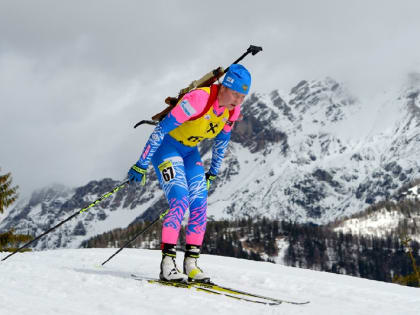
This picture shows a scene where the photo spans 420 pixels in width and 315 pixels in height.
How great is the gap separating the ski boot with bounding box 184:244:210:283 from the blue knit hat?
2.27 meters

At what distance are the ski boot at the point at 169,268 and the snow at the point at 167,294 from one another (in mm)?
434

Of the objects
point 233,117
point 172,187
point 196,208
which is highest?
point 233,117

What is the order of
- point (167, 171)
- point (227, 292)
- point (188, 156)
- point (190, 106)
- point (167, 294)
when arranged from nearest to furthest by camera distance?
point (167, 294) < point (227, 292) < point (190, 106) < point (167, 171) < point (188, 156)

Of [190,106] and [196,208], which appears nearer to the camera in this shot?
[190,106]

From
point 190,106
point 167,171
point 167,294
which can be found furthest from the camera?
point 167,171

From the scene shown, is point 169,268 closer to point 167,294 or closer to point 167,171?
point 167,294

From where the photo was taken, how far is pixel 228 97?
6.27 meters

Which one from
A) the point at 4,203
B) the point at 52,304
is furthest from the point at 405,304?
the point at 4,203

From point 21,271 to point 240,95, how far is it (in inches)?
142

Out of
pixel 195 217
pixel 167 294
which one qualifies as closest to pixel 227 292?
pixel 167 294

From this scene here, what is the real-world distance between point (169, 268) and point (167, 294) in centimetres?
103

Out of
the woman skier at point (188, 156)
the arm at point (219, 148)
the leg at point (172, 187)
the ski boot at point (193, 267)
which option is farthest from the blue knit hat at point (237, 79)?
the ski boot at point (193, 267)

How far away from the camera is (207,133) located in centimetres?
664

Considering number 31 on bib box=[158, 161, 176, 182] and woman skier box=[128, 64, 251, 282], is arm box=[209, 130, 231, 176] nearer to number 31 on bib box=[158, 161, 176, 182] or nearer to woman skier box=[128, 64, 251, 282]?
woman skier box=[128, 64, 251, 282]
